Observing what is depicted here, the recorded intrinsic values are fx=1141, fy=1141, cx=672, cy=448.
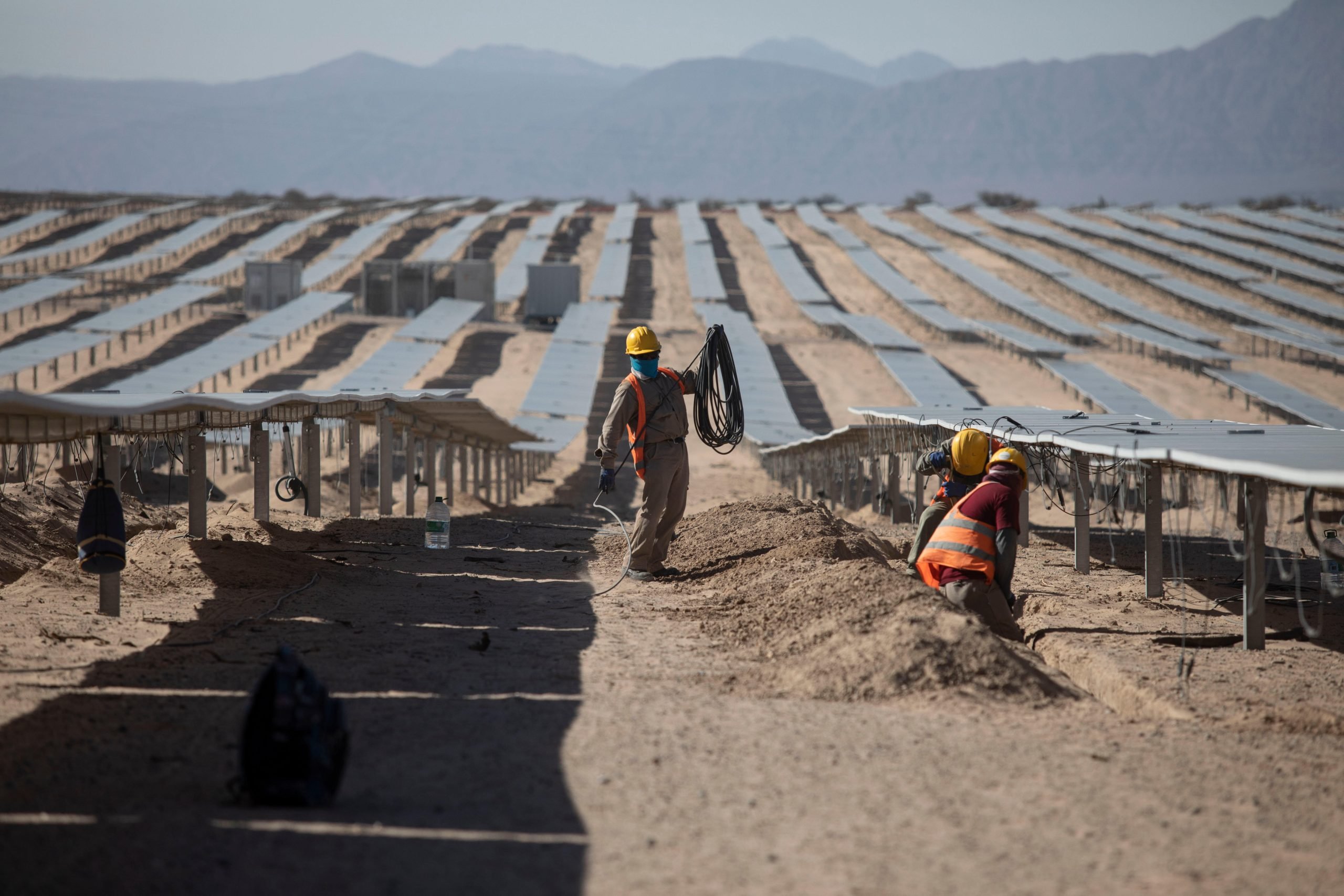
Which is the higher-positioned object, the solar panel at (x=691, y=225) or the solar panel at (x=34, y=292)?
the solar panel at (x=691, y=225)

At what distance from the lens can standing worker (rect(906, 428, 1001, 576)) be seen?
7160mm

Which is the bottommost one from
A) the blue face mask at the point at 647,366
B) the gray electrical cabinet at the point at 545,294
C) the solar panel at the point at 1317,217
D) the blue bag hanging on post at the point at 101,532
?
the blue bag hanging on post at the point at 101,532

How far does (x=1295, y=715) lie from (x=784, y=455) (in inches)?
622

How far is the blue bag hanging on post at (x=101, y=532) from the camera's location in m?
6.29

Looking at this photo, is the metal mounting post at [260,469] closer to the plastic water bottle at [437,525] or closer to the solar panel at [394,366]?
the plastic water bottle at [437,525]

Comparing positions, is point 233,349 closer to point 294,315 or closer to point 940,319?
point 294,315

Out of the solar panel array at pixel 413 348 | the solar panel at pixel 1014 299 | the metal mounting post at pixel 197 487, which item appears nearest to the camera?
the metal mounting post at pixel 197 487

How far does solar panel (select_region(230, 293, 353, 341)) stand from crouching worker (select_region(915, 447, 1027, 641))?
2639cm

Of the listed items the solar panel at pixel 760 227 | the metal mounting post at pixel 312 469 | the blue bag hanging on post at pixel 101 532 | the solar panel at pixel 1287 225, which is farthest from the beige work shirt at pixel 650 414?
the solar panel at pixel 1287 225

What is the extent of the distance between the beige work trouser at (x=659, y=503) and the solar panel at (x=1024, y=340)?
2640 cm

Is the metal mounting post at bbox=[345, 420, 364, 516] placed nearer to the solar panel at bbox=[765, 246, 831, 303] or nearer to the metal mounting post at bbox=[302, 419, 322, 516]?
the metal mounting post at bbox=[302, 419, 322, 516]

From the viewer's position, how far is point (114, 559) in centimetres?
637

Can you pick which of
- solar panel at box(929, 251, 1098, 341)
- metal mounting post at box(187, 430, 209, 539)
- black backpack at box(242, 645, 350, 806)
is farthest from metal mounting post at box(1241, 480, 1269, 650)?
solar panel at box(929, 251, 1098, 341)

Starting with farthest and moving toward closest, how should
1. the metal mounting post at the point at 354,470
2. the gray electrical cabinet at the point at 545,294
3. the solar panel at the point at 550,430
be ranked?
the gray electrical cabinet at the point at 545,294, the solar panel at the point at 550,430, the metal mounting post at the point at 354,470
